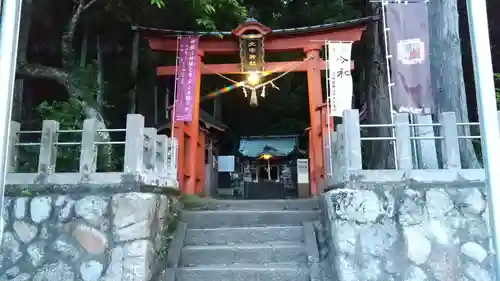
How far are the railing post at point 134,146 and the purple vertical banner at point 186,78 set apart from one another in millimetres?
3666

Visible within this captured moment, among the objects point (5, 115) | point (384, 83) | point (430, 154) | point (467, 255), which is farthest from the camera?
point (384, 83)

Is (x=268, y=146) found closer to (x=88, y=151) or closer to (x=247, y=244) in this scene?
(x=247, y=244)

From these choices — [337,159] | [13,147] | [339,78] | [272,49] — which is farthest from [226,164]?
[13,147]

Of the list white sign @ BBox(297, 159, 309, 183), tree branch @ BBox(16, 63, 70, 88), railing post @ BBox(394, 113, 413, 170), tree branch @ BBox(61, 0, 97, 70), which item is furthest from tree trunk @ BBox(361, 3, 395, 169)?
tree branch @ BBox(16, 63, 70, 88)

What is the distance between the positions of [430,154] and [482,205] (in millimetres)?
1225

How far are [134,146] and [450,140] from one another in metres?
4.31

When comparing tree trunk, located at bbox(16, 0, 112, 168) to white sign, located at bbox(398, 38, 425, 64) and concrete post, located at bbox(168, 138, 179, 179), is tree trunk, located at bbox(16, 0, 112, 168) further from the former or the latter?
white sign, located at bbox(398, 38, 425, 64)

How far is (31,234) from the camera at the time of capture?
553cm

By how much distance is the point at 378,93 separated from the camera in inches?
416

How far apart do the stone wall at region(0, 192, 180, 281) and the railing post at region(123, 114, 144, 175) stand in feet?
1.20

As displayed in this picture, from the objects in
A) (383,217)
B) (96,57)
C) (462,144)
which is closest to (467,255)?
(383,217)

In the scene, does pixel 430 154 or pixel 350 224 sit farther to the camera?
pixel 430 154

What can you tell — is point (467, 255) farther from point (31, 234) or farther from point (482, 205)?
point (31, 234)

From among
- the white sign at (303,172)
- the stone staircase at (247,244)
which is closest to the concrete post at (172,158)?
the stone staircase at (247,244)
